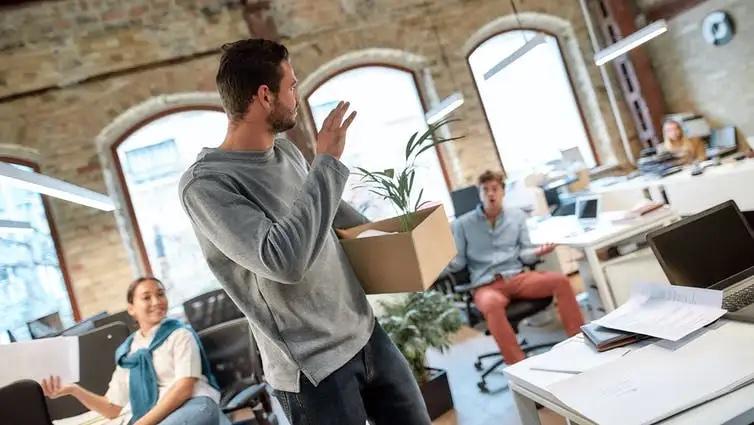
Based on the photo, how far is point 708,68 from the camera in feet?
21.7

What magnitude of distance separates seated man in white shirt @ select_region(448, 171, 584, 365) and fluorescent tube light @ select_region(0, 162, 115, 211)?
271 centimetres

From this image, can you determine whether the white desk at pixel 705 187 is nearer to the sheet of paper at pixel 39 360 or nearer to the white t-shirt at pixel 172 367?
A: the white t-shirt at pixel 172 367

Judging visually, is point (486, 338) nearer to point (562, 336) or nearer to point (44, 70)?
point (562, 336)

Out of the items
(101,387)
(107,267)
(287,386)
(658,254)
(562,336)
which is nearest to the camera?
(287,386)

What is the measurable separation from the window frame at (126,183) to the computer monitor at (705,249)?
5342 millimetres

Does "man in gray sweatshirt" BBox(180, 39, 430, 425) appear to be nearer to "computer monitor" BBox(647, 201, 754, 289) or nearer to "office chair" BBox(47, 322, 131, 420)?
"computer monitor" BBox(647, 201, 754, 289)

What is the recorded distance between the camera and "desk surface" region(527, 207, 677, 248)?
3482mm

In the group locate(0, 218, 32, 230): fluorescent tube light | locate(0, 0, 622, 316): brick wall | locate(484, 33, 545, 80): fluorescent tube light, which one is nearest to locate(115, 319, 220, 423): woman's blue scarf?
locate(0, 218, 32, 230): fluorescent tube light

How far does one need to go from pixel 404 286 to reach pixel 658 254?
0.71 meters

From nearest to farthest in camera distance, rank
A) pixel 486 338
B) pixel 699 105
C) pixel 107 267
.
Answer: pixel 486 338
pixel 107 267
pixel 699 105

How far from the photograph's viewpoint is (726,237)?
1.55 m

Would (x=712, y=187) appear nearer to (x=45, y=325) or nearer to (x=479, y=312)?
(x=479, y=312)

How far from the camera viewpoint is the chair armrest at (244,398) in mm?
2646

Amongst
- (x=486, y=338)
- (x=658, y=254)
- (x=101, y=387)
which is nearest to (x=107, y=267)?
Answer: (x=101, y=387)
